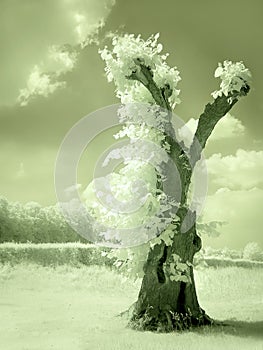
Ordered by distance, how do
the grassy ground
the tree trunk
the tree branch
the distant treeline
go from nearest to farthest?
1. the grassy ground
2. the tree trunk
3. the tree branch
4. the distant treeline

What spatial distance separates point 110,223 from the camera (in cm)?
1608

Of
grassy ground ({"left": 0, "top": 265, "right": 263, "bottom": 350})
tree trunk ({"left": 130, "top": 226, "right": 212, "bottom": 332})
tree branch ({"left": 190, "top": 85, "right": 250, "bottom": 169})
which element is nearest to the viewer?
grassy ground ({"left": 0, "top": 265, "right": 263, "bottom": 350})

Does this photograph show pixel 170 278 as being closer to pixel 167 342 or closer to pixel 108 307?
pixel 167 342

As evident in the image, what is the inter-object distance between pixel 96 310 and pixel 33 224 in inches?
1566

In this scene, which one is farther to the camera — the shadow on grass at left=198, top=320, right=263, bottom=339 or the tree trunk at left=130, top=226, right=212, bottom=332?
the tree trunk at left=130, top=226, right=212, bottom=332

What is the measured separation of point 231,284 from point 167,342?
17.7 meters

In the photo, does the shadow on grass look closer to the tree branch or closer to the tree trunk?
the tree trunk

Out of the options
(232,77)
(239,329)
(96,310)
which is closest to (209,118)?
(232,77)

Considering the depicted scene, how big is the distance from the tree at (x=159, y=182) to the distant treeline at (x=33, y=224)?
3975 centimetres

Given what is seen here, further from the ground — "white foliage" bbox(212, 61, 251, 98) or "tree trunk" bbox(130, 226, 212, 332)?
"white foliage" bbox(212, 61, 251, 98)

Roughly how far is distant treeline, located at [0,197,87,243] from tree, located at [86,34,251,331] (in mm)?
39753

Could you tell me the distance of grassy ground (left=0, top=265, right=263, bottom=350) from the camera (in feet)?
44.3

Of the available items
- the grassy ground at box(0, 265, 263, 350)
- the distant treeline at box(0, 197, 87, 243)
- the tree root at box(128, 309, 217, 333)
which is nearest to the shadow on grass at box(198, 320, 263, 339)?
the grassy ground at box(0, 265, 263, 350)

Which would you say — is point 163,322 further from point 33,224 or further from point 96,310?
point 33,224
